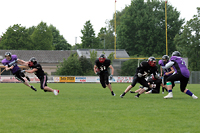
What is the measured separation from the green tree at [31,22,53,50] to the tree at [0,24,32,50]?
10.9ft

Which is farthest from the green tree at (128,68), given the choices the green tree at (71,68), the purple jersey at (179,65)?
the purple jersey at (179,65)

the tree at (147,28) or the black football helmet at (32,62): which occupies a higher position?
the tree at (147,28)

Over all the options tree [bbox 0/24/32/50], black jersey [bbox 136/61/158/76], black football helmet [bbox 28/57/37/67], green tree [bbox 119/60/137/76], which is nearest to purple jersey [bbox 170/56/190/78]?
black jersey [bbox 136/61/158/76]

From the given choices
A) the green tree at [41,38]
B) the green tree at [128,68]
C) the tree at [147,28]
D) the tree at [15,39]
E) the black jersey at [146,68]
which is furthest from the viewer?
the green tree at [41,38]

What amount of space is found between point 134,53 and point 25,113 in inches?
2239

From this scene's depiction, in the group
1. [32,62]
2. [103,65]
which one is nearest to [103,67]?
[103,65]

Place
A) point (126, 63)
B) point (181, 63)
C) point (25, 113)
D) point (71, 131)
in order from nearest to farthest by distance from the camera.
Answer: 1. point (71, 131)
2. point (25, 113)
3. point (181, 63)
4. point (126, 63)

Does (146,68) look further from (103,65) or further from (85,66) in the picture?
(85,66)

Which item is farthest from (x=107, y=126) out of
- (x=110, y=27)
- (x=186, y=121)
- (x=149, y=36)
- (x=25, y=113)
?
(x=110, y=27)

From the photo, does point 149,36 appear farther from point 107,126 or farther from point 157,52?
point 107,126

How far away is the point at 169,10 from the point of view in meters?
59.6

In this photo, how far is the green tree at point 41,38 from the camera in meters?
76.9

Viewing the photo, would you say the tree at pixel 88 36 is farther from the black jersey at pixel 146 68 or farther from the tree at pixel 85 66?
the black jersey at pixel 146 68

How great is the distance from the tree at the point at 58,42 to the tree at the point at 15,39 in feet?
41.6
